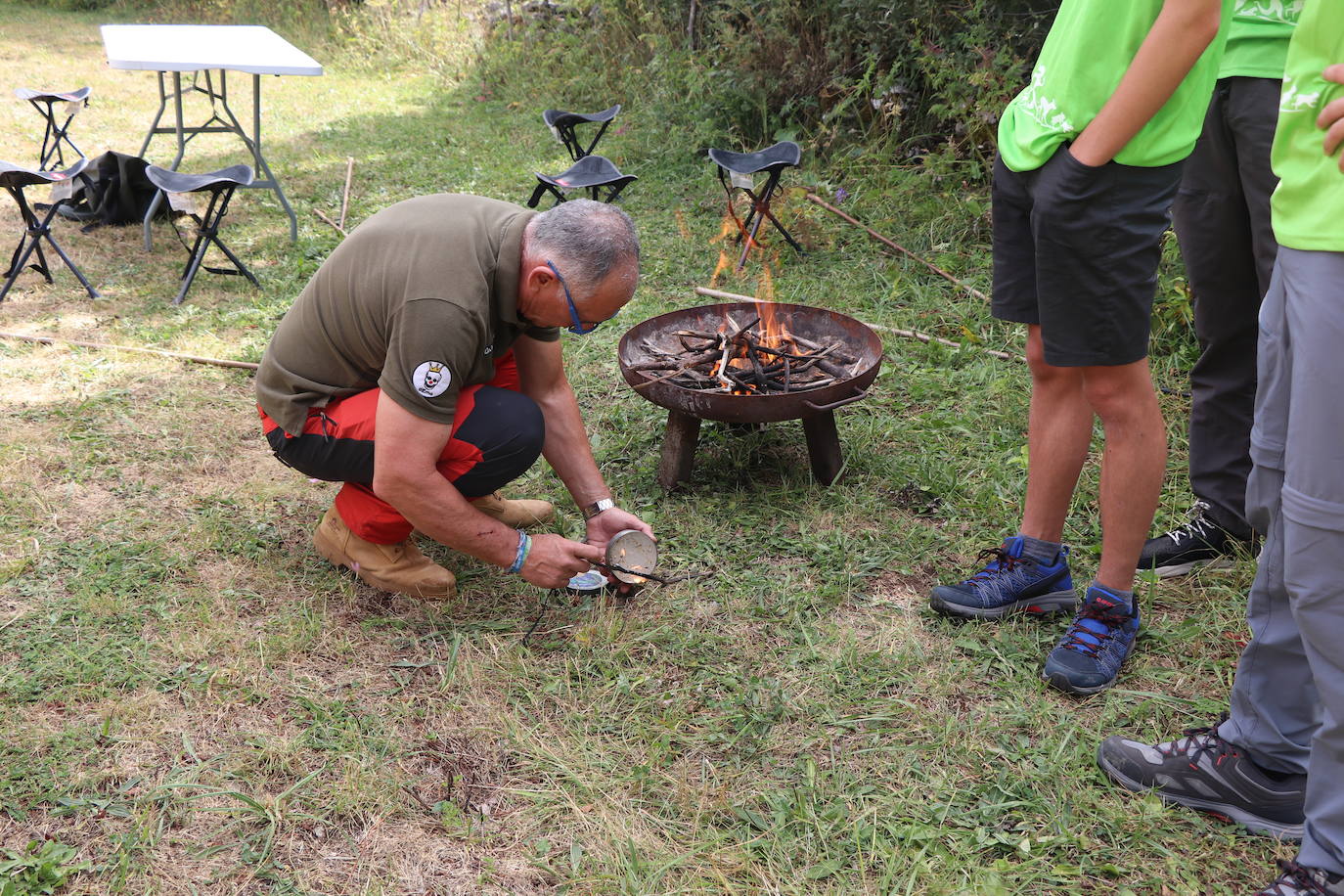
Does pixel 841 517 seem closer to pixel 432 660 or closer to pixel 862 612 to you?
pixel 862 612

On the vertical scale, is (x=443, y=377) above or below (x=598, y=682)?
above

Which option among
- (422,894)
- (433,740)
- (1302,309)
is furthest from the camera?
(433,740)

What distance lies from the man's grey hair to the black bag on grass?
18.2ft

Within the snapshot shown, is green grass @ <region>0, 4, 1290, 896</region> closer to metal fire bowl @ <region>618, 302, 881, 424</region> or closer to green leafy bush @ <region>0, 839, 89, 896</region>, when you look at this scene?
green leafy bush @ <region>0, 839, 89, 896</region>

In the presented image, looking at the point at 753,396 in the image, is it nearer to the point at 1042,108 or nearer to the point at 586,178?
the point at 1042,108

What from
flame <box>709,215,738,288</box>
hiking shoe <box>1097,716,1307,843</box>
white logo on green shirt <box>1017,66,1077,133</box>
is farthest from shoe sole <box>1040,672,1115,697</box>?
flame <box>709,215,738,288</box>

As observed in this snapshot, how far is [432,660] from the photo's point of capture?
2902 millimetres

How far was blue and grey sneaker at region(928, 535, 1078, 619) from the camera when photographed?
294cm

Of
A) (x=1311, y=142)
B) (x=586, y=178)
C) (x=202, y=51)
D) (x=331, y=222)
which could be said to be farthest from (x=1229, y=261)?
(x=202, y=51)

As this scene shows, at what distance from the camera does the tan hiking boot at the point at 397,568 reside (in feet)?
10.3

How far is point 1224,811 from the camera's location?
88.3 inches

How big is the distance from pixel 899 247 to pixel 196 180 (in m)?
4.13

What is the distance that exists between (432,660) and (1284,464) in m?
2.22

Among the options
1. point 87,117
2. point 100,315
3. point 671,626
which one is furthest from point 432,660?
point 87,117
